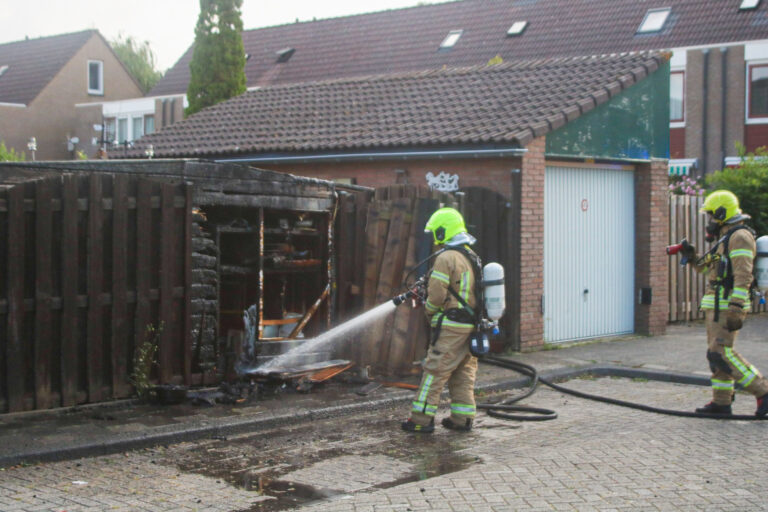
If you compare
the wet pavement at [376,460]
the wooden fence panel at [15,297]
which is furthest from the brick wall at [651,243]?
the wooden fence panel at [15,297]

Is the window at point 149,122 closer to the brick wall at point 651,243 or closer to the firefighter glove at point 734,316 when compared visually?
the brick wall at point 651,243

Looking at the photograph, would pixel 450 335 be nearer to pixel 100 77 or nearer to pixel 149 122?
pixel 149 122

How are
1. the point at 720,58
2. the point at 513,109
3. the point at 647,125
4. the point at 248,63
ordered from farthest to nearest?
1. the point at 248,63
2. the point at 720,58
3. the point at 647,125
4. the point at 513,109

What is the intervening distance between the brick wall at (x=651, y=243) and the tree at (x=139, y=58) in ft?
192

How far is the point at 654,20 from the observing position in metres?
29.3

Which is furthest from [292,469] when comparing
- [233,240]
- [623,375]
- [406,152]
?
[406,152]

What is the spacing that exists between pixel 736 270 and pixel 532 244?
400 centimetres

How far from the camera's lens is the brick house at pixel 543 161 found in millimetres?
12484

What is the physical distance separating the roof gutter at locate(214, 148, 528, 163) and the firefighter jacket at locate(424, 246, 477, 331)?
4.19m

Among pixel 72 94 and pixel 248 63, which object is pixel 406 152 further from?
pixel 72 94

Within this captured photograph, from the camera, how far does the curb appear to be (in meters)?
7.06

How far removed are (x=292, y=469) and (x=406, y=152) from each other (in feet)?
23.8

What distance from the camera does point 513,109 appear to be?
13.4 metres

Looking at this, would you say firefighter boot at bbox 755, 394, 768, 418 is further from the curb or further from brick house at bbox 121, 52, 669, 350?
brick house at bbox 121, 52, 669, 350
